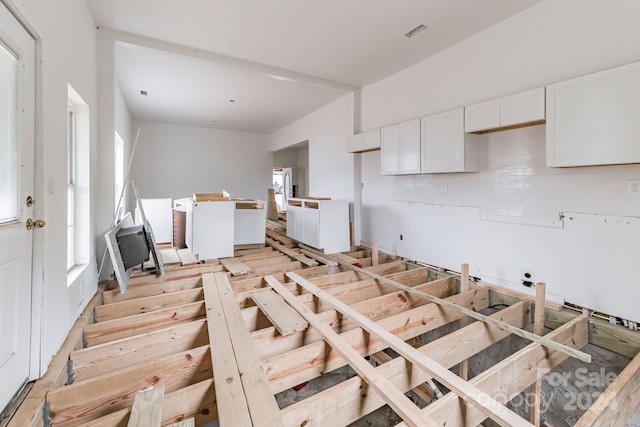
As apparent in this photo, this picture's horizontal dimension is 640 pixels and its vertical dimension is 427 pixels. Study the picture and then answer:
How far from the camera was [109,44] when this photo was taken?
121 inches

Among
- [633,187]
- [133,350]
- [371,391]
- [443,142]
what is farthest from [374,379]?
[443,142]

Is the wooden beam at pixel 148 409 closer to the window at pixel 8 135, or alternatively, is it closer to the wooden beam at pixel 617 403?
the window at pixel 8 135

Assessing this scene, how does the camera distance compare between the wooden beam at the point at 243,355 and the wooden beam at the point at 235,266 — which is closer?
the wooden beam at the point at 243,355

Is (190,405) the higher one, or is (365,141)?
(365,141)

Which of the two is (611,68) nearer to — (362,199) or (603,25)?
(603,25)

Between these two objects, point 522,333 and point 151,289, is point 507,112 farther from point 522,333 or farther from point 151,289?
point 151,289

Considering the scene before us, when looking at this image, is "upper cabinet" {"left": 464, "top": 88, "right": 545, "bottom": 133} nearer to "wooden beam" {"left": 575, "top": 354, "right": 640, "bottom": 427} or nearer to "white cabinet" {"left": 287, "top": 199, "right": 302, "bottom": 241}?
"wooden beam" {"left": 575, "top": 354, "right": 640, "bottom": 427}

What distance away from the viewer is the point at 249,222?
14.2ft

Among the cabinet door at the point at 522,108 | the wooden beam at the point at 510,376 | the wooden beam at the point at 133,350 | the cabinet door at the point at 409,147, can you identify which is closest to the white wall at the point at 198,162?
the cabinet door at the point at 409,147

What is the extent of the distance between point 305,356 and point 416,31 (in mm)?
3274

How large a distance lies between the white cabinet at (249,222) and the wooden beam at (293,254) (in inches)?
10.2

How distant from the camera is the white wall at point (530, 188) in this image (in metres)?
2.21

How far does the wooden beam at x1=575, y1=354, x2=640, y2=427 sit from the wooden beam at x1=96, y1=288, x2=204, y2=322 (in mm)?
2699

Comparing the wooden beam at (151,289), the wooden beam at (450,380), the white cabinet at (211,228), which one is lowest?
the wooden beam at (450,380)
